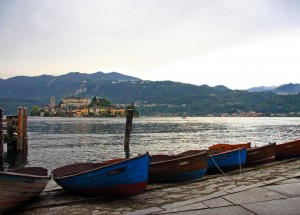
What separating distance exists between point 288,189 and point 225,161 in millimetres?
5952

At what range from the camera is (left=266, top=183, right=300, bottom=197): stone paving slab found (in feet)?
27.1

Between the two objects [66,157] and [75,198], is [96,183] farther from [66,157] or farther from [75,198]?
[66,157]

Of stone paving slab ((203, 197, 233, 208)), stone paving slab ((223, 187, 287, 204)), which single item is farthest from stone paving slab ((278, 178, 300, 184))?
stone paving slab ((203, 197, 233, 208))

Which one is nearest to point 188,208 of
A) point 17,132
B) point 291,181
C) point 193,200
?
point 193,200

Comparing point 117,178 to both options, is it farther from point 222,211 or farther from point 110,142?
point 110,142

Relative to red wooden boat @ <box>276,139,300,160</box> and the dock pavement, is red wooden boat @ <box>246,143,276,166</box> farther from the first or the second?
the dock pavement

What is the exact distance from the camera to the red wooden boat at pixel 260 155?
1617cm

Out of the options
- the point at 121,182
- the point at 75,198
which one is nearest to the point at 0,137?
the point at 75,198

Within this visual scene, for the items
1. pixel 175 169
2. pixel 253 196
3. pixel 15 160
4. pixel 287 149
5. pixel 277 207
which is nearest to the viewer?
pixel 277 207

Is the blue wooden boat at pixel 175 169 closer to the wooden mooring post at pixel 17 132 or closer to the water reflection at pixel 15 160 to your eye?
the water reflection at pixel 15 160

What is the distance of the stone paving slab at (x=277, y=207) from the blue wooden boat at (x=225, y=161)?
6716 millimetres

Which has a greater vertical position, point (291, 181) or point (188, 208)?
point (291, 181)

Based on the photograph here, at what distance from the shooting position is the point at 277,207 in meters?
7.17

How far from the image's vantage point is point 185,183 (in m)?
12.2
